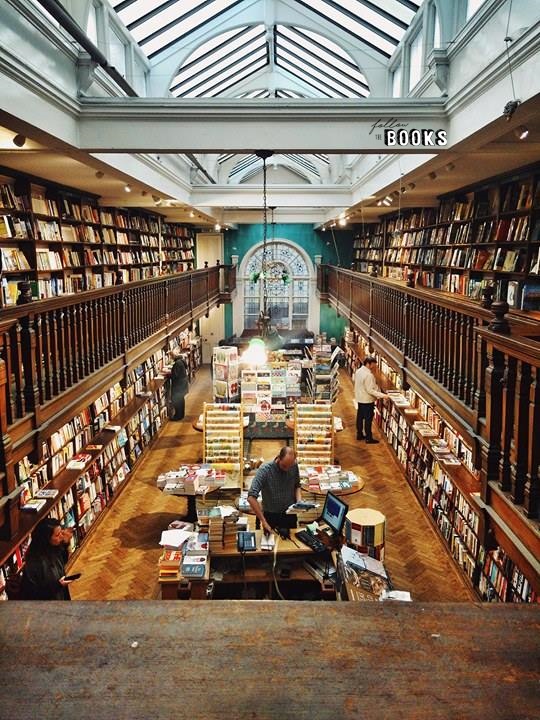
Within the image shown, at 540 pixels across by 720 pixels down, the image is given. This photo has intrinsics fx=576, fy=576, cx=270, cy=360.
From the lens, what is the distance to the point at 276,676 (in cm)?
89

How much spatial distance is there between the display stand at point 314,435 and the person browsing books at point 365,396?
1202 mm

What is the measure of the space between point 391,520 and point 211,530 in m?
2.92

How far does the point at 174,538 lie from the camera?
17.8 ft

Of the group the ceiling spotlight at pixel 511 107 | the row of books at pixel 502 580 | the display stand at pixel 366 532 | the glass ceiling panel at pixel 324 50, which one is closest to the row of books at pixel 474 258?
the ceiling spotlight at pixel 511 107

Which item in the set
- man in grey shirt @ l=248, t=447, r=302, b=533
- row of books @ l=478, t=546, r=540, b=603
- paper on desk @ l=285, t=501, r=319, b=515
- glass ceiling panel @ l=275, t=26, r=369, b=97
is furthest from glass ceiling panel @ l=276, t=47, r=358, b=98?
row of books @ l=478, t=546, r=540, b=603

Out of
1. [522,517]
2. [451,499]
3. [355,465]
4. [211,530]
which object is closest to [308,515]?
[211,530]

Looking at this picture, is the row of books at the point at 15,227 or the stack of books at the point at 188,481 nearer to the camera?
the row of books at the point at 15,227

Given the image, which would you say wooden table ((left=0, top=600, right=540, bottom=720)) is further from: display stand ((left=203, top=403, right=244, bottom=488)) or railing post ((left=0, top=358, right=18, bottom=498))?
display stand ((left=203, top=403, right=244, bottom=488))

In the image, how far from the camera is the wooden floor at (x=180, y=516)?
18.8ft

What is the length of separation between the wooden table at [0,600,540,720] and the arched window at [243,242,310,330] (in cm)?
1893

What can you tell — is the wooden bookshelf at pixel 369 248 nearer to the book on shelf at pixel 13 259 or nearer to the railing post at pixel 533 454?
the book on shelf at pixel 13 259

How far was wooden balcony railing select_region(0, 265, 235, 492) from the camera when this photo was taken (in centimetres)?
393

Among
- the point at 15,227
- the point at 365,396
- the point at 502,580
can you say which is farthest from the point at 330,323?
the point at 502,580

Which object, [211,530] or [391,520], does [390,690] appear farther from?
[391,520]
